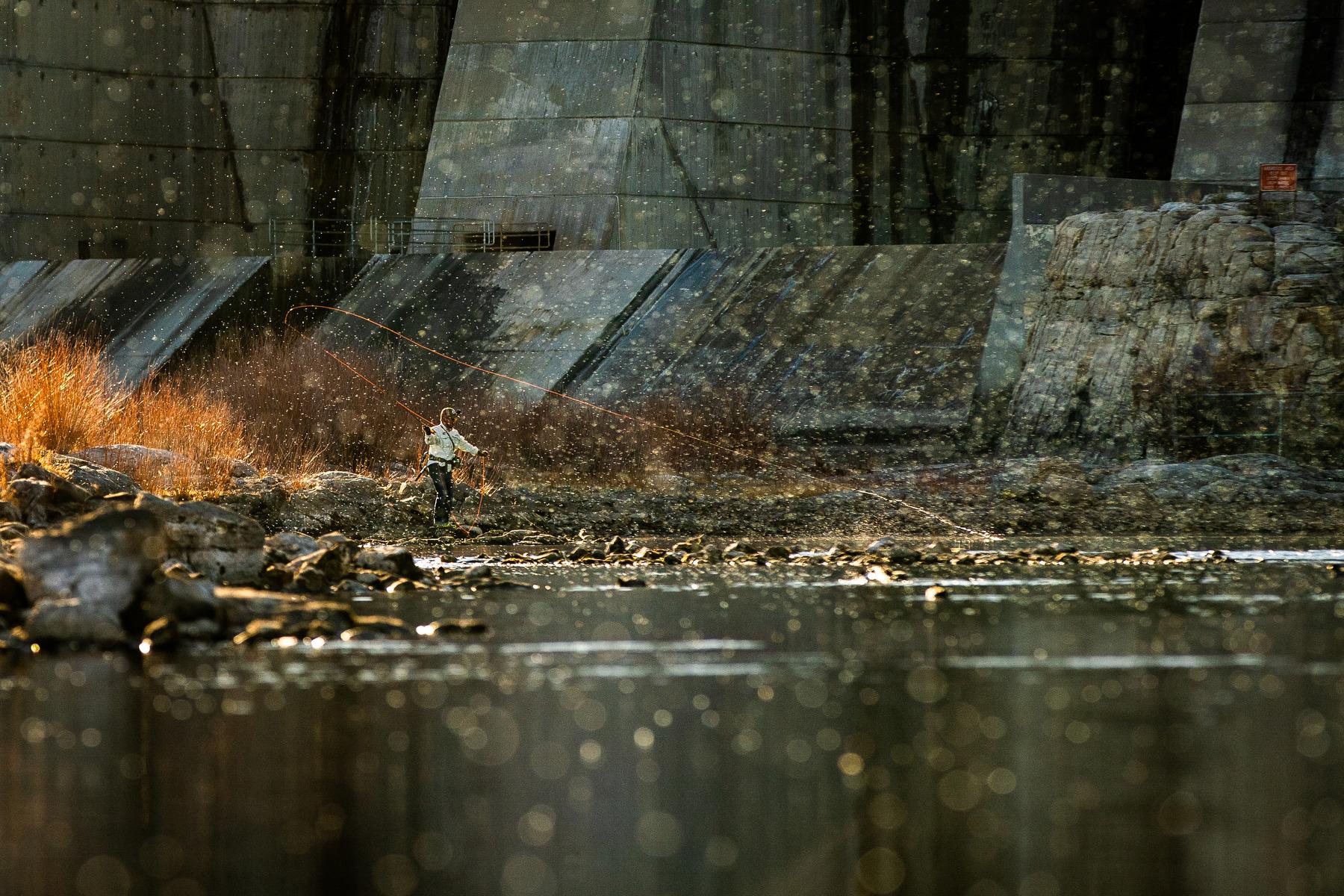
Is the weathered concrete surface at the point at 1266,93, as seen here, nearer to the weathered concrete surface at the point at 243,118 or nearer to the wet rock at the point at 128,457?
the weathered concrete surface at the point at 243,118

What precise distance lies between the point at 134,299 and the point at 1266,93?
21.1 meters

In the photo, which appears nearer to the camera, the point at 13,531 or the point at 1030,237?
the point at 13,531

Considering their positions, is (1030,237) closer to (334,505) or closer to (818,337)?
(818,337)

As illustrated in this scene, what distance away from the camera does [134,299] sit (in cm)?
4338

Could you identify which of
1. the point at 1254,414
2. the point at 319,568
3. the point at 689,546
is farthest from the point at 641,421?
the point at 319,568

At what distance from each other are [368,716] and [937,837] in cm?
340

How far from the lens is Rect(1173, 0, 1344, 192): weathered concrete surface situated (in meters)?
38.7

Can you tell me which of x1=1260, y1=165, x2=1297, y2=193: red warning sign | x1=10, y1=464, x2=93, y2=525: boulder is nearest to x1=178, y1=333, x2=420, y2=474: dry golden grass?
x1=10, y1=464, x2=93, y2=525: boulder

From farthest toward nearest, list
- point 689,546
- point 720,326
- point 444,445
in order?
point 720,326 < point 444,445 < point 689,546

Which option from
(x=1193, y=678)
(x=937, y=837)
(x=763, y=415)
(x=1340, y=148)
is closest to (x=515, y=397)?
(x=763, y=415)

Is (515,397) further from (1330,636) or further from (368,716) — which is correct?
(368,716)

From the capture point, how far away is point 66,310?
→ 4344 centimetres

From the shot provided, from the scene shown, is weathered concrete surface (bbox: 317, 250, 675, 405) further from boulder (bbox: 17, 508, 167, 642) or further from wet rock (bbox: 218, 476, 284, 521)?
boulder (bbox: 17, 508, 167, 642)

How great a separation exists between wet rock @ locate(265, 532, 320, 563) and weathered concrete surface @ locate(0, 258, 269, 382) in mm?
23131
